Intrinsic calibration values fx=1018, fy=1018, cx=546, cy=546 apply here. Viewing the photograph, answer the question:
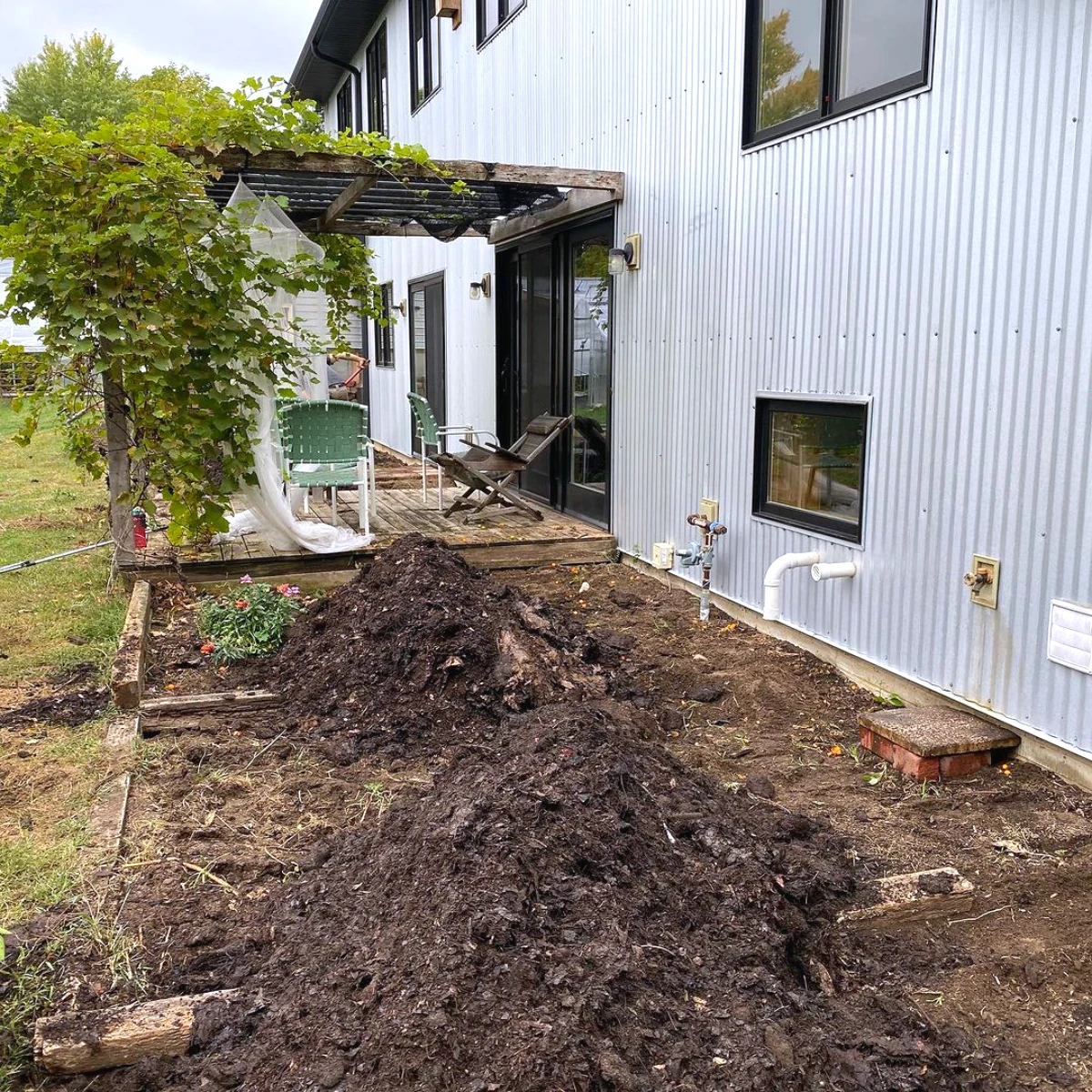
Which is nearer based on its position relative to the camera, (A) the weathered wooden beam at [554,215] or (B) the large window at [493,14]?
(A) the weathered wooden beam at [554,215]

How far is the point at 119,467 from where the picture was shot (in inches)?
256

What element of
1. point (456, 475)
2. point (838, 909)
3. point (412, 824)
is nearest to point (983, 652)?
point (838, 909)

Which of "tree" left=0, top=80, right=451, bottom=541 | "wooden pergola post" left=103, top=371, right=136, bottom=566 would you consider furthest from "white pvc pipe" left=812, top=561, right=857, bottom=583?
"wooden pergola post" left=103, top=371, right=136, bottom=566

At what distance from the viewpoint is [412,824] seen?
305cm

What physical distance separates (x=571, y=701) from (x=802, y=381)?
Result: 7.04 feet

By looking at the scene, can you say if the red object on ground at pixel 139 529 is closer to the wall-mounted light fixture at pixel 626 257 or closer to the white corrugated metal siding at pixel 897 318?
the white corrugated metal siding at pixel 897 318

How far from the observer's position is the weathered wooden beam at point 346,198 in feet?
22.8

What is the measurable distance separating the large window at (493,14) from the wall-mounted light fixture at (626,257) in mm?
3306

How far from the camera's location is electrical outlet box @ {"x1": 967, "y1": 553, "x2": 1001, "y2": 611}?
4.07 m

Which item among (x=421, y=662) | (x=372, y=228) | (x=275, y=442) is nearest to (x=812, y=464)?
(x=421, y=662)

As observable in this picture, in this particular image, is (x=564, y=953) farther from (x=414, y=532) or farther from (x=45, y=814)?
(x=414, y=532)

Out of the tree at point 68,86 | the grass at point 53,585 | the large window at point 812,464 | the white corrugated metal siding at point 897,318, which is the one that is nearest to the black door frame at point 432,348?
the grass at point 53,585

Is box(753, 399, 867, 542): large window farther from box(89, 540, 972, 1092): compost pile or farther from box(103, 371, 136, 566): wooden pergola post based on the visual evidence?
box(103, 371, 136, 566): wooden pergola post

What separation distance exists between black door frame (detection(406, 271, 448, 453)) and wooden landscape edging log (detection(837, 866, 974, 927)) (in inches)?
394
